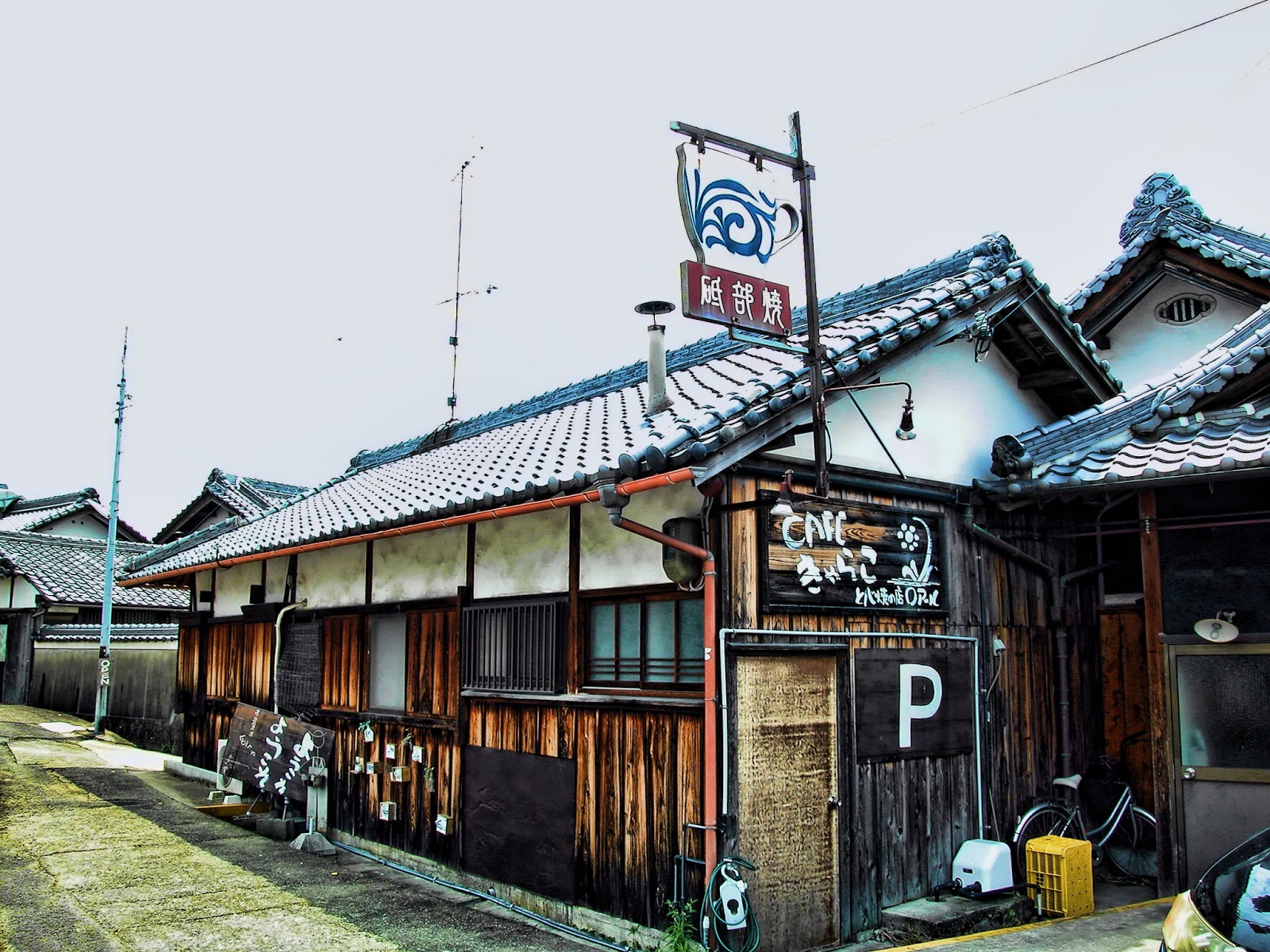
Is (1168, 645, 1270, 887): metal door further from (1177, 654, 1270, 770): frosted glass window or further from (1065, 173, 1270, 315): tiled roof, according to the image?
(1065, 173, 1270, 315): tiled roof

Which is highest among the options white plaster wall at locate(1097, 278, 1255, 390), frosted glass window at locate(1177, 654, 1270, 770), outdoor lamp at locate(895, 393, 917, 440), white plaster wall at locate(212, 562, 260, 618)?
white plaster wall at locate(1097, 278, 1255, 390)

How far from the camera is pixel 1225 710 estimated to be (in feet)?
29.3

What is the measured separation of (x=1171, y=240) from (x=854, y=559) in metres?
10.2

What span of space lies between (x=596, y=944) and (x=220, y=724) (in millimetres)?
10263

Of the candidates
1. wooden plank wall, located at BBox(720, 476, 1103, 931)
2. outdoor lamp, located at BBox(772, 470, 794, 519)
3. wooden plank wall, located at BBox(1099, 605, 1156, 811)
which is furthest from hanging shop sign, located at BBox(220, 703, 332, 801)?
wooden plank wall, located at BBox(1099, 605, 1156, 811)

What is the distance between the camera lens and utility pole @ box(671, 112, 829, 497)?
287 inches

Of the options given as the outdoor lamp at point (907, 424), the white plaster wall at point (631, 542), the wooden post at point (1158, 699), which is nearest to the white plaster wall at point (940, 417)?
the outdoor lamp at point (907, 424)

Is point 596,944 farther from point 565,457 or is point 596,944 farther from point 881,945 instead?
point 565,457

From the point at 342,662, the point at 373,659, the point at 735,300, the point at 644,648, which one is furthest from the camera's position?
the point at 342,662

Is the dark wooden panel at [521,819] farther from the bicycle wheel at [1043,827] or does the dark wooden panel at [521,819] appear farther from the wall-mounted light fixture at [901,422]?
the bicycle wheel at [1043,827]

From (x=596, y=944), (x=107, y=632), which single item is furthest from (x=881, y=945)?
(x=107, y=632)

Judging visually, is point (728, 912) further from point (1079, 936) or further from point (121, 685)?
point (121, 685)

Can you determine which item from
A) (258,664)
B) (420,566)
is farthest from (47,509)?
(420,566)

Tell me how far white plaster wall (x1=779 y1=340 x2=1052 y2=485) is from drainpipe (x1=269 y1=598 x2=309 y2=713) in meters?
8.33
